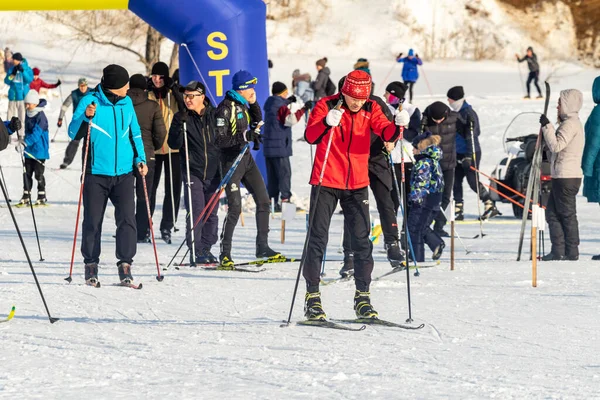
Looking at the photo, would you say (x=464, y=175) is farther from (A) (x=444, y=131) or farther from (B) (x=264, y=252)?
(B) (x=264, y=252)

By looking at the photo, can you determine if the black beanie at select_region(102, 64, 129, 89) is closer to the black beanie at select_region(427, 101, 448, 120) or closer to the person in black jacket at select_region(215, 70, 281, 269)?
the person in black jacket at select_region(215, 70, 281, 269)

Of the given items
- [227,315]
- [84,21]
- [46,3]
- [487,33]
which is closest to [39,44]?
[84,21]

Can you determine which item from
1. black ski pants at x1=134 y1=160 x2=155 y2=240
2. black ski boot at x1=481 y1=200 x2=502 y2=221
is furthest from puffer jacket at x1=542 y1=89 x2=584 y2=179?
black ski boot at x1=481 y1=200 x2=502 y2=221

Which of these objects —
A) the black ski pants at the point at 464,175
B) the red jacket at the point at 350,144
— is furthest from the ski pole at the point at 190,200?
the black ski pants at the point at 464,175

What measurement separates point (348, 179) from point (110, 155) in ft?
7.17

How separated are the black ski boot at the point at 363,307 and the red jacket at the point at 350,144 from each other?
26.3 inches

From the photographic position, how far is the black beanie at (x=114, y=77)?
849 cm

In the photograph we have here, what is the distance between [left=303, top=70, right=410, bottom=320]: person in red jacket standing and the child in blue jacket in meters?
3.28

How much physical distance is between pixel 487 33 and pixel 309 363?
34987 millimetres

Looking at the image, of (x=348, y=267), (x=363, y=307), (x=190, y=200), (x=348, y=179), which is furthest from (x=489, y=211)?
(x=348, y=179)

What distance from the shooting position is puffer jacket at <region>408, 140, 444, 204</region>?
10523 millimetres

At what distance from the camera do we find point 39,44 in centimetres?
3616

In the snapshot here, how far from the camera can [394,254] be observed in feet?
32.2

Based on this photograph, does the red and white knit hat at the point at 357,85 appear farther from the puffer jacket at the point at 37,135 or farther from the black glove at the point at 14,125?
the puffer jacket at the point at 37,135
